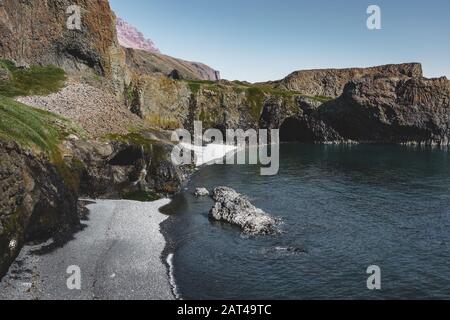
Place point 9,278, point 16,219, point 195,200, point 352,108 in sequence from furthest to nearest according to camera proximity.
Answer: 1. point 352,108
2. point 195,200
3. point 16,219
4. point 9,278

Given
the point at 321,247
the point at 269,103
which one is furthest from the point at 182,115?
the point at 321,247

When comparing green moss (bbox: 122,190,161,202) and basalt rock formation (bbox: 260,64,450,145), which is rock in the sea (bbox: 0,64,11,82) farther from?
basalt rock formation (bbox: 260,64,450,145)

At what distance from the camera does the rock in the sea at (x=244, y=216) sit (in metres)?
46.7

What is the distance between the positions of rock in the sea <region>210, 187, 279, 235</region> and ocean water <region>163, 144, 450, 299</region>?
49.9 inches

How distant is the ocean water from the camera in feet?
109

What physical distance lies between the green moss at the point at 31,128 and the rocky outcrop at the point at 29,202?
198 centimetres

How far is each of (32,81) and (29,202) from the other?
49.5m

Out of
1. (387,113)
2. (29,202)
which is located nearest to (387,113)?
(387,113)

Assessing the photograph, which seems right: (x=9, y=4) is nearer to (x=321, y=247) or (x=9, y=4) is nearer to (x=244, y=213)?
(x=244, y=213)

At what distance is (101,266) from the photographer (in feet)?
117

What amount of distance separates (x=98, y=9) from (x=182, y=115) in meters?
49.3

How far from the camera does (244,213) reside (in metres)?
51.2

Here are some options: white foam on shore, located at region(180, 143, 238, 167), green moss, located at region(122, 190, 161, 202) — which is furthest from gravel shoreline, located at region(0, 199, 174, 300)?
white foam on shore, located at region(180, 143, 238, 167)

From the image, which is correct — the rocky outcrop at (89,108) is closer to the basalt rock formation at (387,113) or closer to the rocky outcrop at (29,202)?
the rocky outcrop at (29,202)
